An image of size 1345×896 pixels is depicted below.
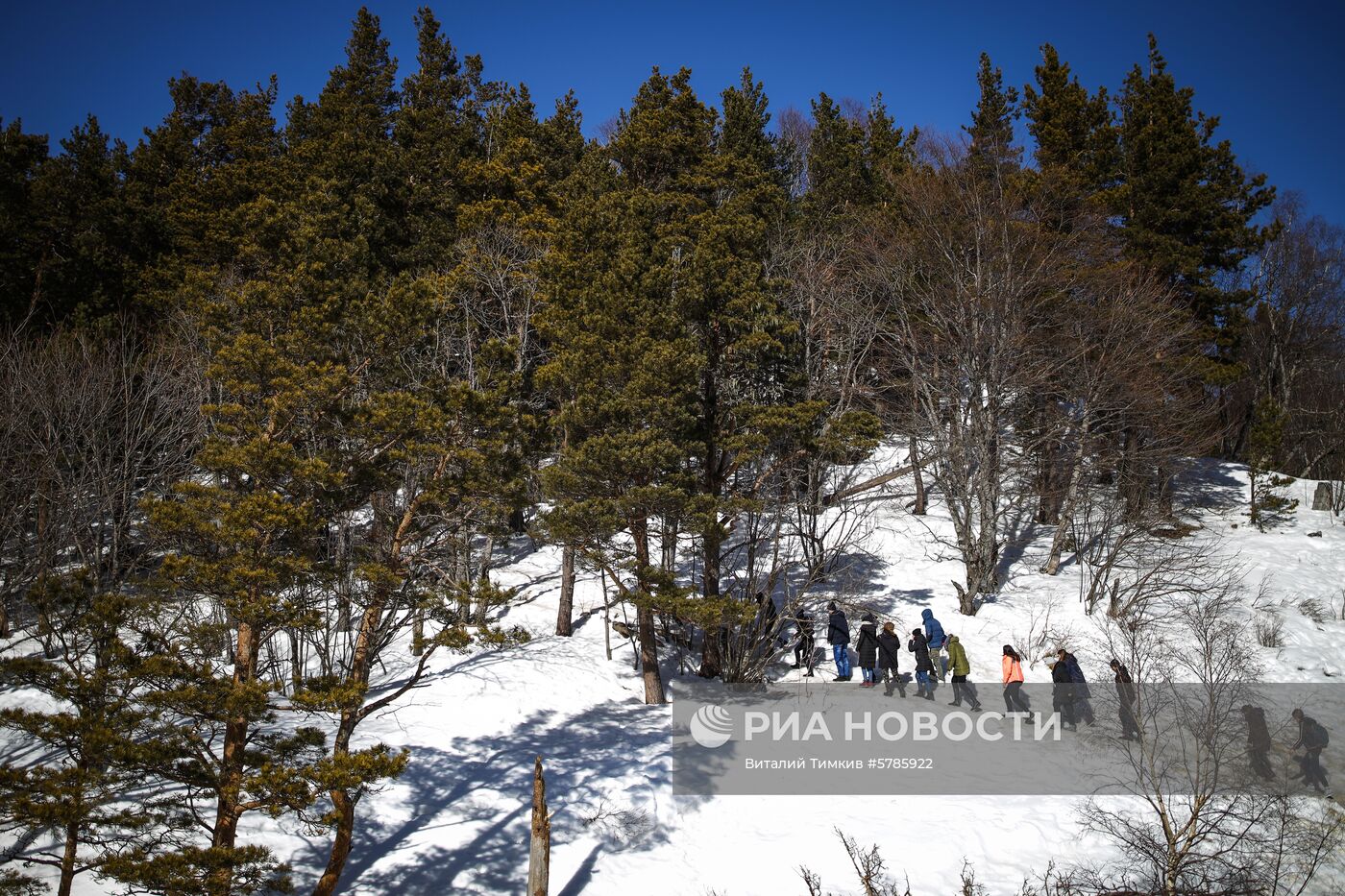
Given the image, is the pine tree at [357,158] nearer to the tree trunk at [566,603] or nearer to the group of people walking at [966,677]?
the tree trunk at [566,603]

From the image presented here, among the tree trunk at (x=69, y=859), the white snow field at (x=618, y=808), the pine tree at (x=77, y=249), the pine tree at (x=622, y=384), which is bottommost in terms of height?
the white snow field at (x=618, y=808)

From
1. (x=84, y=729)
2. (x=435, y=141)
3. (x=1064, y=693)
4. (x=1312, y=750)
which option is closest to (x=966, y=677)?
(x=1064, y=693)

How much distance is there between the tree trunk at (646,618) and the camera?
12656mm

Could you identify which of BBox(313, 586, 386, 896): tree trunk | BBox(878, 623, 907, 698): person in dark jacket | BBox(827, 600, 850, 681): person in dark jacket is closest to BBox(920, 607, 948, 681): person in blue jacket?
BBox(878, 623, 907, 698): person in dark jacket

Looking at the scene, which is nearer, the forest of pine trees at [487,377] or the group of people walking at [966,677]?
the forest of pine trees at [487,377]

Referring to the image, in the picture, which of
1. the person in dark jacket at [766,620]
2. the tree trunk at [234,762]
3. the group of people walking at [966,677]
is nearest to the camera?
the tree trunk at [234,762]

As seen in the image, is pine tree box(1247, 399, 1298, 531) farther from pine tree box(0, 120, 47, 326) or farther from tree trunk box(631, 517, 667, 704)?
pine tree box(0, 120, 47, 326)

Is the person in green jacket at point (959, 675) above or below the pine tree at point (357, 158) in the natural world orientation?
below

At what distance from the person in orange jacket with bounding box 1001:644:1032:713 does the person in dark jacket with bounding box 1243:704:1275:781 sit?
305 cm

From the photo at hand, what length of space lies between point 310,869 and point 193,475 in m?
12.1

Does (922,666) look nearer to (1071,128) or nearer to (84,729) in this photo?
(84,729)

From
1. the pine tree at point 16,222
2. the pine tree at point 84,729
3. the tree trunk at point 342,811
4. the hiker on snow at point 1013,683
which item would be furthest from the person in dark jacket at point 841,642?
the pine tree at point 16,222

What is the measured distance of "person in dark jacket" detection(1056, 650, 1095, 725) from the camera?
12.4 metres

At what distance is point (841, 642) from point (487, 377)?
8696mm
